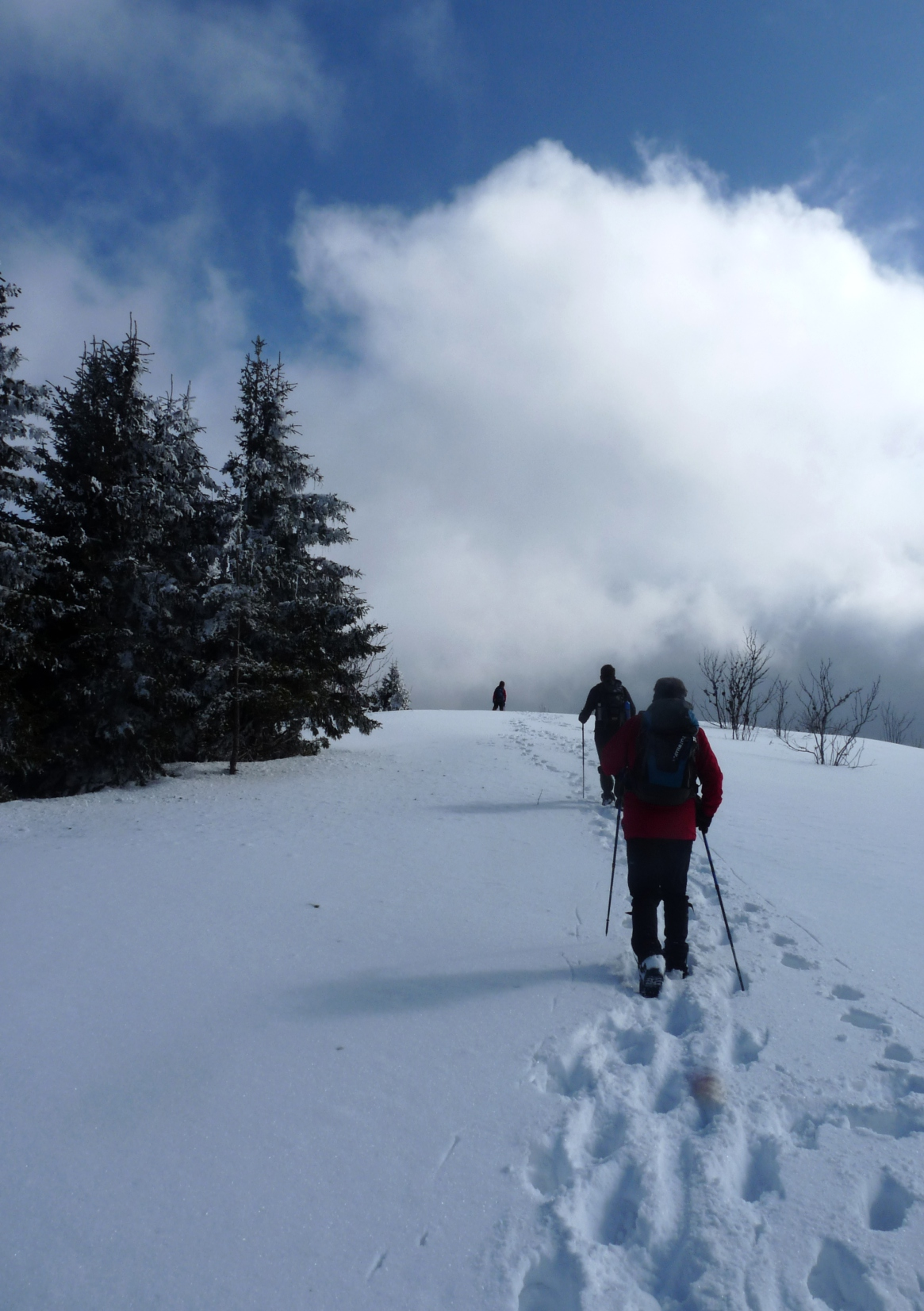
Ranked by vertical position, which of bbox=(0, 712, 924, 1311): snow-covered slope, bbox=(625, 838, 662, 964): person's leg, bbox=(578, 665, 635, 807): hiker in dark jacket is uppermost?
bbox=(578, 665, 635, 807): hiker in dark jacket

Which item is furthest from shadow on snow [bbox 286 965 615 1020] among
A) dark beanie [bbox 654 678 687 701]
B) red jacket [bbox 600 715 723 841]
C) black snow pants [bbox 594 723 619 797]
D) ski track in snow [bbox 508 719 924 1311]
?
black snow pants [bbox 594 723 619 797]

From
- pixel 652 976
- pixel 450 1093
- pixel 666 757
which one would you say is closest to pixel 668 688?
pixel 666 757

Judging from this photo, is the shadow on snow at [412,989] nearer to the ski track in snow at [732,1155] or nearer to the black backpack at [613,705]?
the ski track in snow at [732,1155]

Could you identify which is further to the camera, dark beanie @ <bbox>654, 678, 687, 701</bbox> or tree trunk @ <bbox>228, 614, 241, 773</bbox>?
tree trunk @ <bbox>228, 614, 241, 773</bbox>

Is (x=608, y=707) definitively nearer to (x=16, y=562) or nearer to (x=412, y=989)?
(x=412, y=989)

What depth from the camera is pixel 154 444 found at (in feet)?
40.1

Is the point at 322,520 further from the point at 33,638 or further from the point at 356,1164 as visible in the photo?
the point at 356,1164

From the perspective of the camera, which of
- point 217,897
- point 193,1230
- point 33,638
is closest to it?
point 193,1230

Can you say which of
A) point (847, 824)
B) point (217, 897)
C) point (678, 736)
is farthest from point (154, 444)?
point (847, 824)

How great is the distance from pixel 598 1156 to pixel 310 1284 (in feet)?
4.25

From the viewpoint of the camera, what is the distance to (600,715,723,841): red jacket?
4.75 m

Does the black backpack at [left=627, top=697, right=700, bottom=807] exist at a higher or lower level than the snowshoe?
higher

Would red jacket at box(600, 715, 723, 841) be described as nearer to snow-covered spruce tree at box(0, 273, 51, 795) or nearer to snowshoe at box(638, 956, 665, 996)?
snowshoe at box(638, 956, 665, 996)

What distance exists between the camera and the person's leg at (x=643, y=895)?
4.62m
